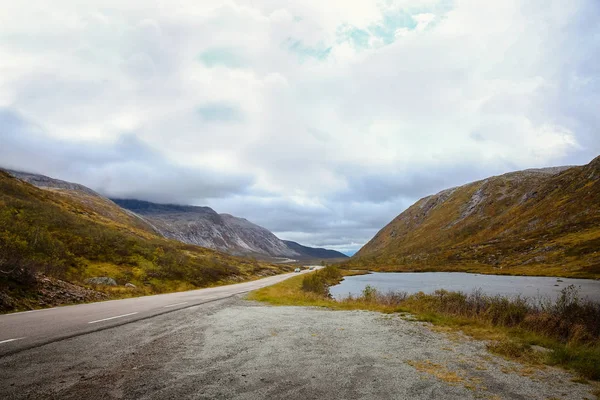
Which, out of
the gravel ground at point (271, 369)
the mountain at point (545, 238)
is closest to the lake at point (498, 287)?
the mountain at point (545, 238)

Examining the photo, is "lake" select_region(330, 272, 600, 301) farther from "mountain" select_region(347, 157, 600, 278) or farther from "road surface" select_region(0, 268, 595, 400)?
"road surface" select_region(0, 268, 595, 400)

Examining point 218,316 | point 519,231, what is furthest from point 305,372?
point 519,231

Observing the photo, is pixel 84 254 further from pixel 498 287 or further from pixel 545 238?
pixel 545 238

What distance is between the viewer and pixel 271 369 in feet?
28.8

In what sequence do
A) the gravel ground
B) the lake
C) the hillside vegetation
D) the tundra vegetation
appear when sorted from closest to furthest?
1. the gravel ground
2. the tundra vegetation
3. the hillside vegetation
4. the lake

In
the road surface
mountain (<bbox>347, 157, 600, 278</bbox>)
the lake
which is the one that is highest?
mountain (<bbox>347, 157, 600, 278</bbox>)

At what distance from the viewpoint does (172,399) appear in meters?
6.73

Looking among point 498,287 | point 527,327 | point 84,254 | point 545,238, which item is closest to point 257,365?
point 527,327

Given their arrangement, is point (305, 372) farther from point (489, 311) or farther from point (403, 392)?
point (489, 311)

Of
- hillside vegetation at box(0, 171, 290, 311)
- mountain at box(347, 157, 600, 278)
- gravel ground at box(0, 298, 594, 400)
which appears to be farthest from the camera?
mountain at box(347, 157, 600, 278)

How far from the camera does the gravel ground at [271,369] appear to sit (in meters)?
7.25

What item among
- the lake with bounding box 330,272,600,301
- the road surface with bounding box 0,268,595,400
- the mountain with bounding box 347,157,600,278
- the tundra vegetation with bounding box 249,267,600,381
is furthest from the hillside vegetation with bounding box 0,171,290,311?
→ the mountain with bounding box 347,157,600,278

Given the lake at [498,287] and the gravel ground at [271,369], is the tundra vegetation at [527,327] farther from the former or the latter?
the lake at [498,287]

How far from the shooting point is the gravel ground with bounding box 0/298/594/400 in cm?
725
